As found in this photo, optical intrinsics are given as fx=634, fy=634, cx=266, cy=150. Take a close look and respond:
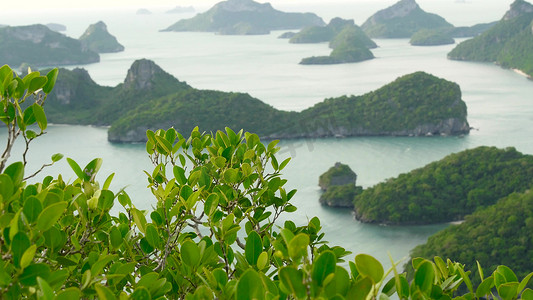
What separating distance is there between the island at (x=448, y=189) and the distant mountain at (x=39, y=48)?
7494 cm

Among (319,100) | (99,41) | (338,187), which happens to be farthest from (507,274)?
(99,41)

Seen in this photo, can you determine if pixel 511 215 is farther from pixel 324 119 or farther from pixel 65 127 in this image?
pixel 65 127

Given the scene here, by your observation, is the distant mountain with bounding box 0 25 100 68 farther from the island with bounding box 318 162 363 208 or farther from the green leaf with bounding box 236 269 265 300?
the green leaf with bounding box 236 269 265 300

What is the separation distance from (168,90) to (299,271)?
58244mm

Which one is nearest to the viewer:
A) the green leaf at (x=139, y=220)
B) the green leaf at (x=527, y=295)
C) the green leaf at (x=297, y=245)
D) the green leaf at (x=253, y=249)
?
the green leaf at (x=297, y=245)

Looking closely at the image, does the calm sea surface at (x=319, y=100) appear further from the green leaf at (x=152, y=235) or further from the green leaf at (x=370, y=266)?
the green leaf at (x=370, y=266)

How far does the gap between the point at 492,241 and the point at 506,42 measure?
6926 cm

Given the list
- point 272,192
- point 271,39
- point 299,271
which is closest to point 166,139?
point 272,192

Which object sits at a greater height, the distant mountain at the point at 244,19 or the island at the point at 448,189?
the distant mountain at the point at 244,19

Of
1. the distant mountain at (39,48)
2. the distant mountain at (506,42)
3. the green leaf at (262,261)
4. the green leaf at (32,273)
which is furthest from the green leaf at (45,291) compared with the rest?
the distant mountain at (39,48)

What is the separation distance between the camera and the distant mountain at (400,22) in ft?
413

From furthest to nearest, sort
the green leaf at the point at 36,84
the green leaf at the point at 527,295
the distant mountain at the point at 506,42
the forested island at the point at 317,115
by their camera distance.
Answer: the distant mountain at the point at 506,42
the forested island at the point at 317,115
the green leaf at the point at 36,84
the green leaf at the point at 527,295

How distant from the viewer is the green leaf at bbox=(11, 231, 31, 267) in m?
1.57

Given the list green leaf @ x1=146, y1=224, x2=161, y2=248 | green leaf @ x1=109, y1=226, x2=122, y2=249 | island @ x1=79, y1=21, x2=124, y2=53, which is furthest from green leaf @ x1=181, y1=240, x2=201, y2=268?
island @ x1=79, y1=21, x2=124, y2=53
